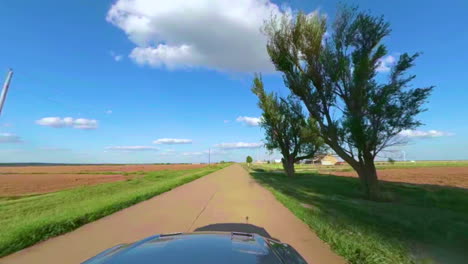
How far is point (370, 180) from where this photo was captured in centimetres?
1878

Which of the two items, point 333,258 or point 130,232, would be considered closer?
point 333,258

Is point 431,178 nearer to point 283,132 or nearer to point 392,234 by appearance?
point 283,132

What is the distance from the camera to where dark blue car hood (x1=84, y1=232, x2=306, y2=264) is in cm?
228

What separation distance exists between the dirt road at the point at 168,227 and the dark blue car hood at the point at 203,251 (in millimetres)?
3662

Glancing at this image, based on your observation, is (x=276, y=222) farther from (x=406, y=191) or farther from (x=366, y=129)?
(x=406, y=191)

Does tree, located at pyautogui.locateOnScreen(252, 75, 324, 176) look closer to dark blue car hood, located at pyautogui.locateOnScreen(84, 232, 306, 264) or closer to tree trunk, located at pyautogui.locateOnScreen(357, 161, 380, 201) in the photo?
tree trunk, located at pyautogui.locateOnScreen(357, 161, 380, 201)

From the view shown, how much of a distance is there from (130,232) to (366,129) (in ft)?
44.6

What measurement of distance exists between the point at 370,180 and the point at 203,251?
18187 mm

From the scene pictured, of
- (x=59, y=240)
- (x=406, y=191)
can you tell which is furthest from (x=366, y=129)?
(x=59, y=240)

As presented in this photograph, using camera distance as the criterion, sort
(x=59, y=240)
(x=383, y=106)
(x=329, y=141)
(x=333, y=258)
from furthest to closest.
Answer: (x=329, y=141)
(x=383, y=106)
(x=59, y=240)
(x=333, y=258)

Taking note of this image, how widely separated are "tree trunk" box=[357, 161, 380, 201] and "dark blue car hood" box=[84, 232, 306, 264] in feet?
56.3

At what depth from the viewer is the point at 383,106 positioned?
17.6 meters

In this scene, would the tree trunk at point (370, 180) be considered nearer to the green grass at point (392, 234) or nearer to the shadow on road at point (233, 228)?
the green grass at point (392, 234)

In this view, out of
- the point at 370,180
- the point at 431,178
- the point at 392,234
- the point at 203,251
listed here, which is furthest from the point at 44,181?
the point at 431,178
